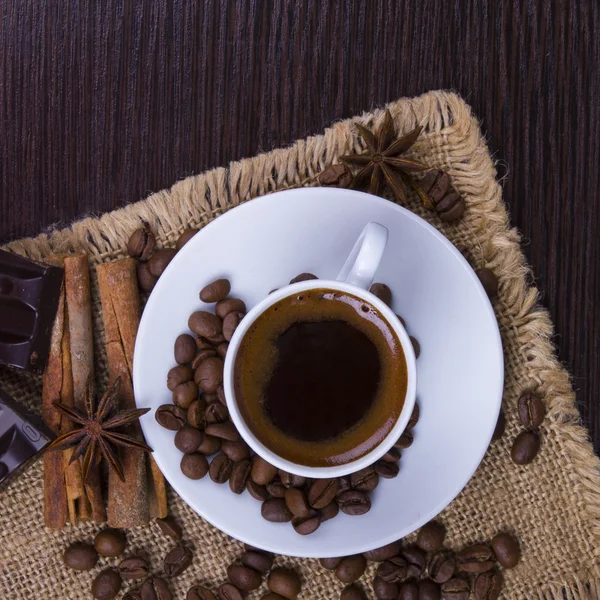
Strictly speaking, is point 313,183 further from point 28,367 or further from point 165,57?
point 28,367

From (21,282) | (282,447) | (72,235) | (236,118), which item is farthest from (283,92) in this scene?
(282,447)

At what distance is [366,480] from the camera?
1515mm

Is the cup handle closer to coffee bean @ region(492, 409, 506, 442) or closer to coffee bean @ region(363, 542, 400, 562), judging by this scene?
coffee bean @ region(492, 409, 506, 442)

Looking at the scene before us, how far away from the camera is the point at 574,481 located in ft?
5.56

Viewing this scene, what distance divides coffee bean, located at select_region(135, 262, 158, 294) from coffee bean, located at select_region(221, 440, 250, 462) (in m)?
0.44

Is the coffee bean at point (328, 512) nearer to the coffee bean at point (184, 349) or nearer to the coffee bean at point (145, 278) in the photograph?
the coffee bean at point (184, 349)

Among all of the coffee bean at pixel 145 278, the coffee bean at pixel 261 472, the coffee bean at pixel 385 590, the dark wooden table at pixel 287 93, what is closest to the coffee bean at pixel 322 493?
the coffee bean at pixel 261 472

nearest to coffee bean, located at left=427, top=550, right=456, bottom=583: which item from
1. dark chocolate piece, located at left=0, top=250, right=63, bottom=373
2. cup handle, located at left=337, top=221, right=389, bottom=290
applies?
cup handle, located at left=337, top=221, right=389, bottom=290

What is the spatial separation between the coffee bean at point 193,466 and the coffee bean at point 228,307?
327 millimetres

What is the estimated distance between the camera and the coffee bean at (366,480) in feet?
4.96

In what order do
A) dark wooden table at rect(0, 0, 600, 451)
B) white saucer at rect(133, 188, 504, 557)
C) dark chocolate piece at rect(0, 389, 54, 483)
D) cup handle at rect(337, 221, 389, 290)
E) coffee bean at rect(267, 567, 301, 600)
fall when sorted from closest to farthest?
cup handle at rect(337, 221, 389, 290), white saucer at rect(133, 188, 504, 557), dark chocolate piece at rect(0, 389, 54, 483), coffee bean at rect(267, 567, 301, 600), dark wooden table at rect(0, 0, 600, 451)

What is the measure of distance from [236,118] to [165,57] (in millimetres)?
261

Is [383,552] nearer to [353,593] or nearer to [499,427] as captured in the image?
[353,593]

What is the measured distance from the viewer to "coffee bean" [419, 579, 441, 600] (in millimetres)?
1667
